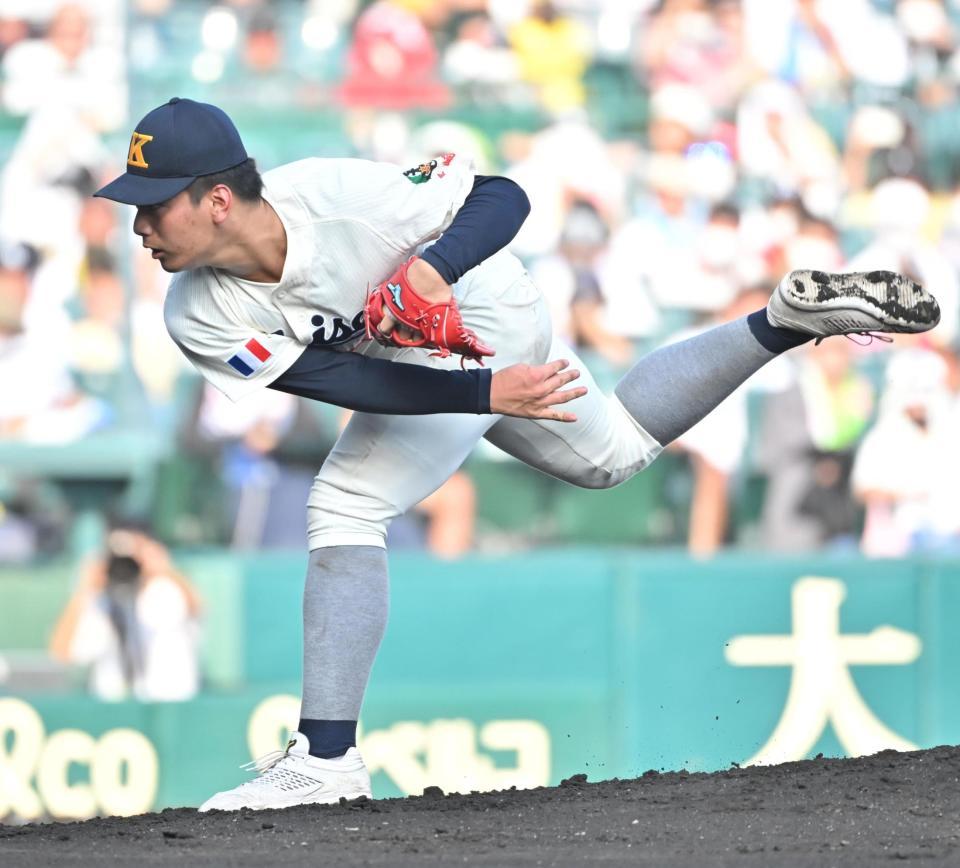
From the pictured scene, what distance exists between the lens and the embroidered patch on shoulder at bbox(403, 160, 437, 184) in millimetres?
3262

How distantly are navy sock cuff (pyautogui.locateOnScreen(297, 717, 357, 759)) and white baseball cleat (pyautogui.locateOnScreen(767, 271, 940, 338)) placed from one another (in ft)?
4.12

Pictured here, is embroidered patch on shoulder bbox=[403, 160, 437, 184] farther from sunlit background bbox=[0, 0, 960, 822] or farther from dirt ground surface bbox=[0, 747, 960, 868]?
sunlit background bbox=[0, 0, 960, 822]

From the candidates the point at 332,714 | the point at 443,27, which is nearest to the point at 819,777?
the point at 332,714

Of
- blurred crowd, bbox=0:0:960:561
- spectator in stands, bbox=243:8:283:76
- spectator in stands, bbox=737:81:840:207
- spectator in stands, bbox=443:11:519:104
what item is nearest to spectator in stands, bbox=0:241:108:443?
blurred crowd, bbox=0:0:960:561

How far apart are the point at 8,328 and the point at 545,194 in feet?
7.54

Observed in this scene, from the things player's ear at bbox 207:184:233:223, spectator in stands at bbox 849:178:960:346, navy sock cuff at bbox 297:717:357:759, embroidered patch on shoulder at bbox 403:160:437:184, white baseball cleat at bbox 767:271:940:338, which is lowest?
navy sock cuff at bbox 297:717:357:759

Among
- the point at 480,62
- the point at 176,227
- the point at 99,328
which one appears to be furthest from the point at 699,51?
the point at 176,227

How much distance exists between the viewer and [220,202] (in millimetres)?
3061

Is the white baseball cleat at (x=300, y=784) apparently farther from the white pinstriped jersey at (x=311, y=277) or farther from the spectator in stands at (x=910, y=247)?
the spectator in stands at (x=910, y=247)

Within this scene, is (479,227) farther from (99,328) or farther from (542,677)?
(99,328)

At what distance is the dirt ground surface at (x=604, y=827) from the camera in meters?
2.75

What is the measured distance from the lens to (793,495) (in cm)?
693

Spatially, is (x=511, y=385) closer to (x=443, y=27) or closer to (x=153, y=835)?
(x=153, y=835)

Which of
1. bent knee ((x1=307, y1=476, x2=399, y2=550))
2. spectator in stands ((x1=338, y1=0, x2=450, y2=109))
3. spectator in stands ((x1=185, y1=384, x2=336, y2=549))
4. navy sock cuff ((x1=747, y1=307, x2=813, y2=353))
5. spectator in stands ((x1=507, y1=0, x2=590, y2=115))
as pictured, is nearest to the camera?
bent knee ((x1=307, y1=476, x2=399, y2=550))
